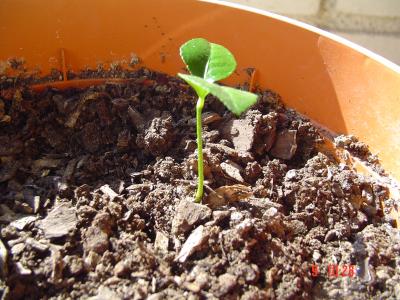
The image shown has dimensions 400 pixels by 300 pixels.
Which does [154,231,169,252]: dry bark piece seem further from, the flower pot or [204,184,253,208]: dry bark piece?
[204,184,253,208]: dry bark piece

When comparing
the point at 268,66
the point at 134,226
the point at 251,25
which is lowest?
the point at 134,226

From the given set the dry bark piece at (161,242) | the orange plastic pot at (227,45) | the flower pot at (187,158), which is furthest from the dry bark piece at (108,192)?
the orange plastic pot at (227,45)

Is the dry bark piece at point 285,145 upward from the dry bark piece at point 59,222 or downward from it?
upward

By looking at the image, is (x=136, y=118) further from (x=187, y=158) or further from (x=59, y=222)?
(x=59, y=222)

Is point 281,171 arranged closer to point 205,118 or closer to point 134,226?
point 205,118

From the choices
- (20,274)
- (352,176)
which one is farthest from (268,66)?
(20,274)

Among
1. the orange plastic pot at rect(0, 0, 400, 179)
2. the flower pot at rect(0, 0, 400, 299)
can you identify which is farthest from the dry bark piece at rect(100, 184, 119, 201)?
the orange plastic pot at rect(0, 0, 400, 179)

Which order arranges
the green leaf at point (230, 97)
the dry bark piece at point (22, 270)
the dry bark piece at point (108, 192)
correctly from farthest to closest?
1. the dry bark piece at point (108, 192)
2. the dry bark piece at point (22, 270)
3. the green leaf at point (230, 97)
